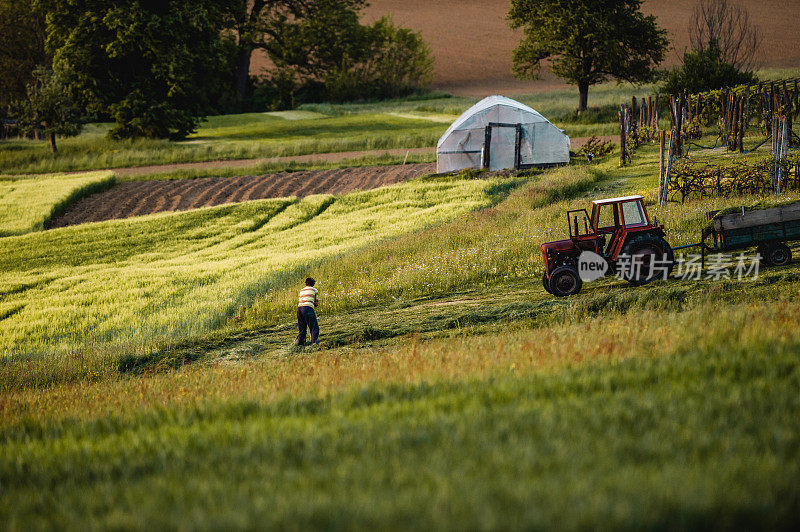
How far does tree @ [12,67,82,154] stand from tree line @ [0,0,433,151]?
0.08 meters

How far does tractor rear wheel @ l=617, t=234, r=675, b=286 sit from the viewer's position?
14570mm

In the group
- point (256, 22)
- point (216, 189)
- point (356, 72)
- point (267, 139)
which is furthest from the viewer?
point (356, 72)

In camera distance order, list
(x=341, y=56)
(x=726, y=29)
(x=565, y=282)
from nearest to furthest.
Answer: (x=565, y=282) → (x=726, y=29) → (x=341, y=56)

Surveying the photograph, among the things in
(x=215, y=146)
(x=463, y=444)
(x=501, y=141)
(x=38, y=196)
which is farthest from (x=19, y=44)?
(x=463, y=444)

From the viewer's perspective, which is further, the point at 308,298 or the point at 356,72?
the point at 356,72

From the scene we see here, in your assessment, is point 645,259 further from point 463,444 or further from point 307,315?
point 463,444

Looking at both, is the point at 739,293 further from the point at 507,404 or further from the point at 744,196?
the point at 744,196

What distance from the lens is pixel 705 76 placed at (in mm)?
55656

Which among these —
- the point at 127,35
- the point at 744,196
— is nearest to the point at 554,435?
the point at 744,196

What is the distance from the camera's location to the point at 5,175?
4659cm

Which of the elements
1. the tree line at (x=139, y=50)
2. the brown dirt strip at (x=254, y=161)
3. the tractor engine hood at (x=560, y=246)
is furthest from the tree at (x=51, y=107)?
the tractor engine hood at (x=560, y=246)

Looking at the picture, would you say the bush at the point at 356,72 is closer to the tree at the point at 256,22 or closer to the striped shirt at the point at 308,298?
the tree at the point at 256,22

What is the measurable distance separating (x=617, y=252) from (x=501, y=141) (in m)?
26.1

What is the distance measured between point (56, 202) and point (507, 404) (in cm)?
3738
